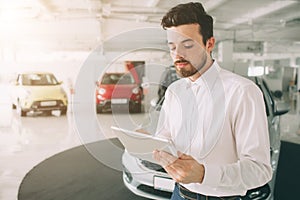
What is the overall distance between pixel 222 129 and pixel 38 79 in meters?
5.96

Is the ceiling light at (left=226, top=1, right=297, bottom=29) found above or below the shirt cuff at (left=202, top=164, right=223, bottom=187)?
above

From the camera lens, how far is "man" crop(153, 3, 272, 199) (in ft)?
2.01

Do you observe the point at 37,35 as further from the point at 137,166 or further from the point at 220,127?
the point at 220,127

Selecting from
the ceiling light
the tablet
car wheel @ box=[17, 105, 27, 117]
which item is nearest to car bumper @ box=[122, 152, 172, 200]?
the tablet

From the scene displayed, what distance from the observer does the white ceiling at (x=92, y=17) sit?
17.2 feet

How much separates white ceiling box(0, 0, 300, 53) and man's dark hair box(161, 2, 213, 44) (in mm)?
3898

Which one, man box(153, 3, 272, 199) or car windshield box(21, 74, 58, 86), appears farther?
car windshield box(21, 74, 58, 86)

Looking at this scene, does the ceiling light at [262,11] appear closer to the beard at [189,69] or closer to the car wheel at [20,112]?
the beard at [189,69]

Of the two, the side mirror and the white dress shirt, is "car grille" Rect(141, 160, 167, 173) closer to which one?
the white dress shirt

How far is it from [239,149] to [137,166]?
1.33 m

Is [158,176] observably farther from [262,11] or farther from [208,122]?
[262,11]

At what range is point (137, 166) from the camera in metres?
1.91

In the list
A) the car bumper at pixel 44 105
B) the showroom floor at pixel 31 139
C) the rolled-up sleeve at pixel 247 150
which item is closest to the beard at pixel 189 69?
the rolled-up sleeve at pixel 247 150

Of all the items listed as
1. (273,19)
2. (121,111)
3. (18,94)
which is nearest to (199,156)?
(121,111)
